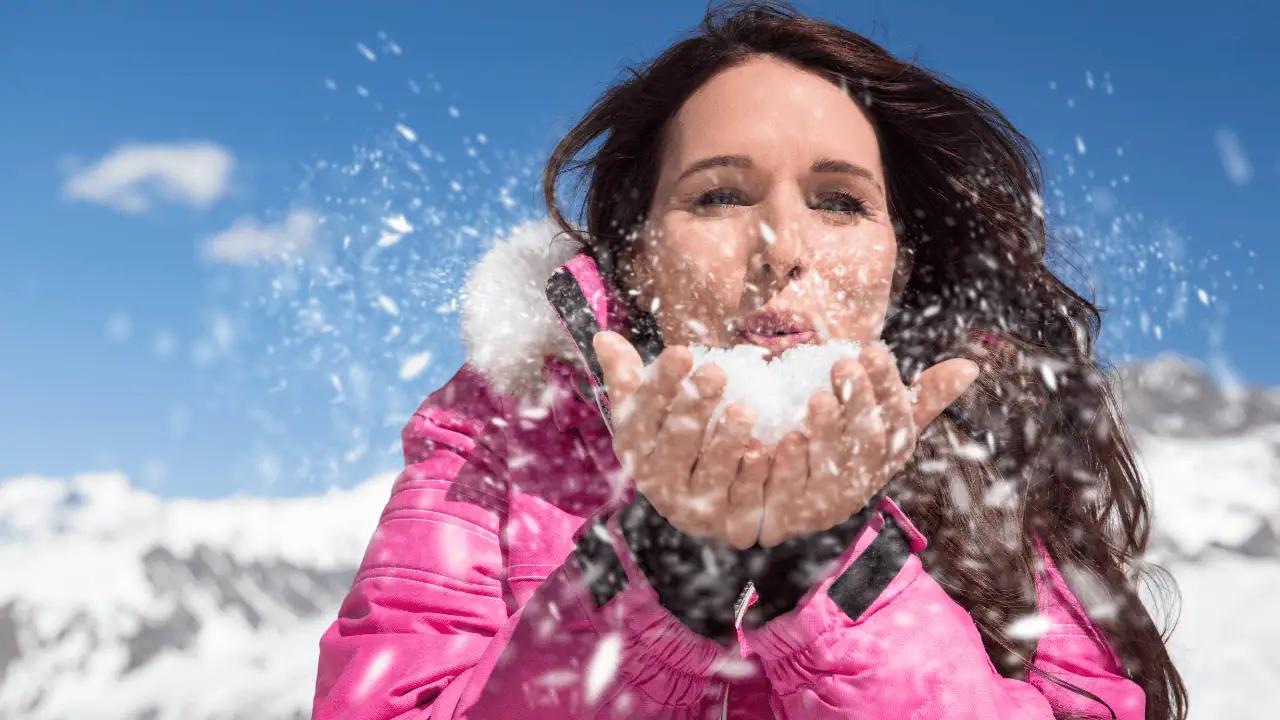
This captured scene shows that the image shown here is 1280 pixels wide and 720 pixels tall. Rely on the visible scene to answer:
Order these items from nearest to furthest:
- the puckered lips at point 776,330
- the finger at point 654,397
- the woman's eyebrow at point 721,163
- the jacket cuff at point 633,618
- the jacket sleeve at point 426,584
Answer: the finger at point 654,397 < the jacket cuff at point 633,618 < the jacket sleeve at point 426,584 < the puckered lips at point 776,330 < the woman's eyebrow at point 721,163


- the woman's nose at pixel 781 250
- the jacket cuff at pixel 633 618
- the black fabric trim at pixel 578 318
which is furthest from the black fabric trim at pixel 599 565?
the woman's nose at pixel 781 250

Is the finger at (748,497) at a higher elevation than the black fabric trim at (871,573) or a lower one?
higher

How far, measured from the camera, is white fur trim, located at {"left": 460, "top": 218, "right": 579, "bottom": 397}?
8.54 ft

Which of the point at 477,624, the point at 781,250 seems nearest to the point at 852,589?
the point at 781,250

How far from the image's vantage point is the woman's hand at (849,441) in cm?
143

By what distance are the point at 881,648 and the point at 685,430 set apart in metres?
0.70

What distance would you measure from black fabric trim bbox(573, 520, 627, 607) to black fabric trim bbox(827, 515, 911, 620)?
16.7 inches

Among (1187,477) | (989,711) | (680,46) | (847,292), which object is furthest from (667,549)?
(1187,477)

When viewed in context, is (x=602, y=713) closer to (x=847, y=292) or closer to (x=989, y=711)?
(x=989, y=711)

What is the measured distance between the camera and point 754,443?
58.6 inches

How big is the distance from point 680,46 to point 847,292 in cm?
130

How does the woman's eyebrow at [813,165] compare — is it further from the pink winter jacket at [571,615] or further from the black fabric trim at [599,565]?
the black fabric trim at [599,565]

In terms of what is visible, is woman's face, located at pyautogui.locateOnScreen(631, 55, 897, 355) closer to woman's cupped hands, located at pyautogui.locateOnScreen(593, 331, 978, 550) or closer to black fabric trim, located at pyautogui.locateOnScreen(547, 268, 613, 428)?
black fabric trim, located at pyautogui.locateOnScreen(547, 268, 613, 428)

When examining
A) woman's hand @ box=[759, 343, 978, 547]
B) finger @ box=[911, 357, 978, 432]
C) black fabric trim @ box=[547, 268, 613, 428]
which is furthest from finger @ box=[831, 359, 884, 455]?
black fabric trim @ box=[547, 268, 613, 428]
